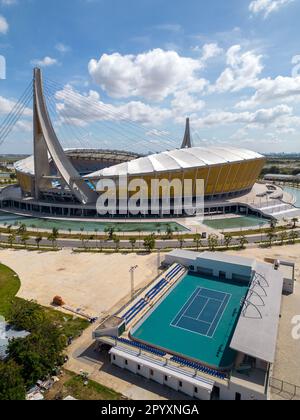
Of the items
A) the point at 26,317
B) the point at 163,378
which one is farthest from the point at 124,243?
the point at 163,378

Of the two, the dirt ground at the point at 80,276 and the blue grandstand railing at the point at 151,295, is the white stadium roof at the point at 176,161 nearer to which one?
the dirt ground at the point at 80,276

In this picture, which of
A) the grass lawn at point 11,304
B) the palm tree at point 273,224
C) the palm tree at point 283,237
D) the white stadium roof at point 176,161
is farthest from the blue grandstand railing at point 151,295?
the white stadium roof at point 176,161

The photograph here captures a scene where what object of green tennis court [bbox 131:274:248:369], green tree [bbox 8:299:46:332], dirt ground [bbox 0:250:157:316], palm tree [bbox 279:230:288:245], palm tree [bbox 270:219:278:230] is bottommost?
green tennis court [bbox 131:274:248:369]

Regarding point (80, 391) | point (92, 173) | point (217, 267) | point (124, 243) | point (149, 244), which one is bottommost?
point (80, 391)

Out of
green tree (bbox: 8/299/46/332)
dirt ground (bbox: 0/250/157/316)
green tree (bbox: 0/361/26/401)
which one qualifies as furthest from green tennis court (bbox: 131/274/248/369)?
green tree (bbox: 0/361/26/401)

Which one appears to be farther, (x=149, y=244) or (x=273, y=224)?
(x=273, y=224)

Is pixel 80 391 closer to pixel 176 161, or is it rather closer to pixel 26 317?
pixel 26 317

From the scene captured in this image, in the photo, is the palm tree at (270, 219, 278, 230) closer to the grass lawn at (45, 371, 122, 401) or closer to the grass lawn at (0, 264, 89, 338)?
the grass lawn at (0, 264, 89, 338)
